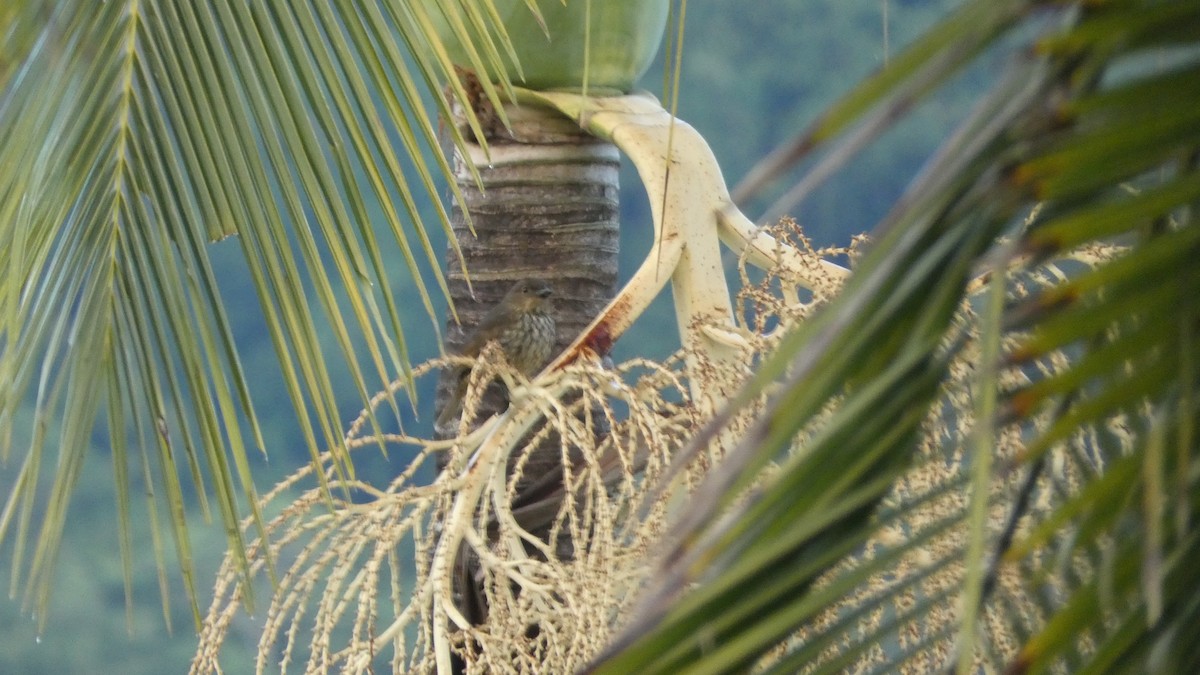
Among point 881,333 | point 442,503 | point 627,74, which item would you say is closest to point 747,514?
point 881,333

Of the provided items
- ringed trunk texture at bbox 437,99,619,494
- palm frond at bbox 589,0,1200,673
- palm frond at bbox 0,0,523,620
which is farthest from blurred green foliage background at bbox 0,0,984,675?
palm frond at bbox 589,0,1200,673

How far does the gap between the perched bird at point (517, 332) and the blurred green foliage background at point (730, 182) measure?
3292mm

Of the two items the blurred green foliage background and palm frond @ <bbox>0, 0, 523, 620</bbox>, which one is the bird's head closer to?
palm frond @ <bbox>0, 0, 523, 620</bbox>

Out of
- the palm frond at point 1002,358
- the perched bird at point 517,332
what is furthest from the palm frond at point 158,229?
the perched bird at point 517,332

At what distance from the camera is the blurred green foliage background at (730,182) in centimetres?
580

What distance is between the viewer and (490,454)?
1.63 metres

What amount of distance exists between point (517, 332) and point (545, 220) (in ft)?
0.60

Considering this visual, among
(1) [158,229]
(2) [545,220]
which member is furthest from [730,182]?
(1) [158,229]

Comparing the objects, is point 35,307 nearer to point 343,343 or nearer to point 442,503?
point 343,343

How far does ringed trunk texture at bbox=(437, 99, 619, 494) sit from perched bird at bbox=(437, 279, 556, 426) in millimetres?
26

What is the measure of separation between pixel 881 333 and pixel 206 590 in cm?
584

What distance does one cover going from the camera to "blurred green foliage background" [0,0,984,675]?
580 centimetres

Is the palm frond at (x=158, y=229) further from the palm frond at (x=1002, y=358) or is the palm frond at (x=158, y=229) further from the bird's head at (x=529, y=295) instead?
the bird's head at (x=529, y=295)

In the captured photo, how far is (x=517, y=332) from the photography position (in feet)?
7.18
